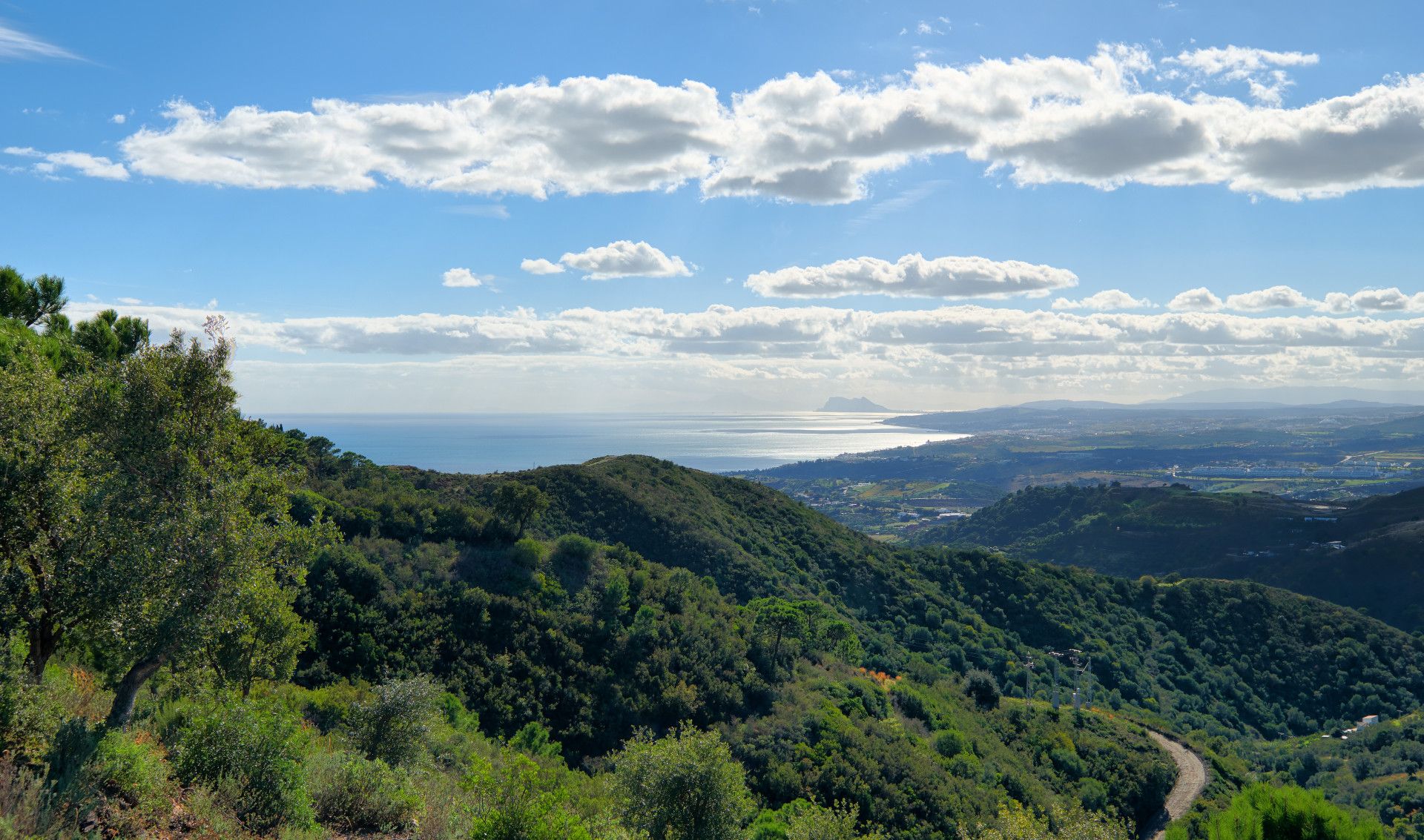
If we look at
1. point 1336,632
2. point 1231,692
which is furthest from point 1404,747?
point 1336,632

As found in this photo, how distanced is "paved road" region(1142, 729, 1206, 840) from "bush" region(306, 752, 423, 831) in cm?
2697

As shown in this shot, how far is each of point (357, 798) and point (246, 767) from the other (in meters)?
1.72

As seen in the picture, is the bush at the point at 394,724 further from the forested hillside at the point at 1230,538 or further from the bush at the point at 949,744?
the forested hillside at the point at 1230,538

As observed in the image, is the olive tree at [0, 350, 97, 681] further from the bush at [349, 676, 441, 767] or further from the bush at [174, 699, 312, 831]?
the bush at [349, 676, 441, 767]

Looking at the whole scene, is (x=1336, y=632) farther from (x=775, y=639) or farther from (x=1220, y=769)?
(x=775, y=639)

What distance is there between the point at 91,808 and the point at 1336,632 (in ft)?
235

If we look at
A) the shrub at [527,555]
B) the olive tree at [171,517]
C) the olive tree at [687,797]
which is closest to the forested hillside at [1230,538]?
the shrub at [527,555]

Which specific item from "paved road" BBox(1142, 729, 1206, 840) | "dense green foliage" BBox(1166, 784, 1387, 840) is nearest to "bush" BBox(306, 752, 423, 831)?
"dense green foliage" BBox(1166, 784, 1387, 840)

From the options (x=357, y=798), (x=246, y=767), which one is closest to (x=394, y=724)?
(x=357, y=798)

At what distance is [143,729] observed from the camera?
9.77 m

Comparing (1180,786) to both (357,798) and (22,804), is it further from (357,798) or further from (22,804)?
(22,804)

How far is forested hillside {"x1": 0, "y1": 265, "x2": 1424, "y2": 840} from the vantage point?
8328mm

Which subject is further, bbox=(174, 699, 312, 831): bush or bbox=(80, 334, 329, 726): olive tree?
bbox=(174, 699, 312, 831): bush

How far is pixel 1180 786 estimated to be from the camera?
31.1m
